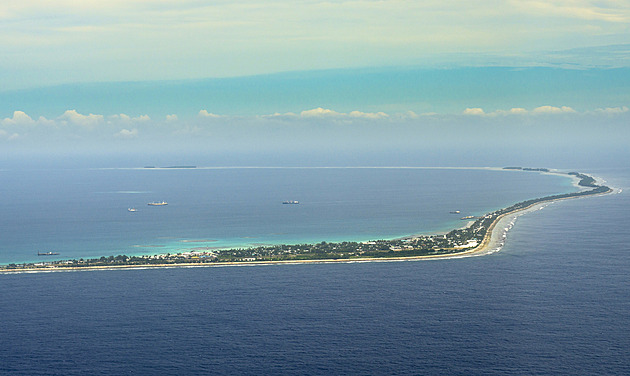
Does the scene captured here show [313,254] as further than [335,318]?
Yes

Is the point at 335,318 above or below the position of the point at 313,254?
below

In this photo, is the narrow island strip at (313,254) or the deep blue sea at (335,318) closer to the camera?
the deep blue sea at (335,318)

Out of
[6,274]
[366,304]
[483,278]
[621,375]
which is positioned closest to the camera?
[621,375]

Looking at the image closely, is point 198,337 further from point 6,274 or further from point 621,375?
point 6,274

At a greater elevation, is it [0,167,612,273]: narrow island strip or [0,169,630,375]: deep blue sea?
[0,167,612,273]: narrow island strip

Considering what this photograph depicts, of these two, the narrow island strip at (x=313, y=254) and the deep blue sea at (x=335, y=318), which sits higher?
the narrow island strip at (x=313, y=254)

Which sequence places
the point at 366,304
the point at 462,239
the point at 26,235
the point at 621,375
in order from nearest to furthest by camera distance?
the point at 621,375
the point at 366,304
the point at 462,239
the point at 26,235

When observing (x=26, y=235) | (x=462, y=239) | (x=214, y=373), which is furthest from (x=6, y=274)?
(x=462, y=239)

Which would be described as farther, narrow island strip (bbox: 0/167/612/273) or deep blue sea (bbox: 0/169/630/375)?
narrow island strip (bbox: 0/167/612/273)
